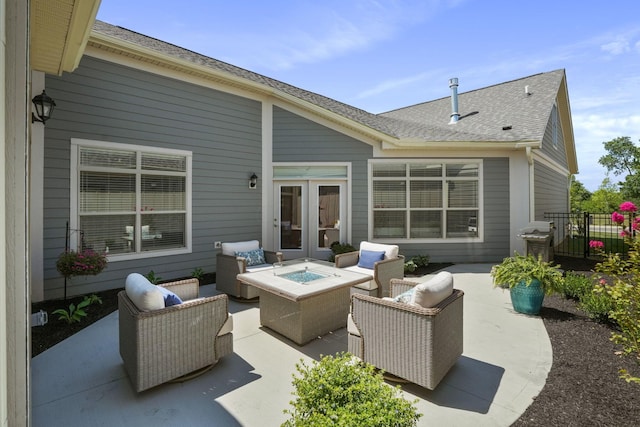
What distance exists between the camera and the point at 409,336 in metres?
2.68

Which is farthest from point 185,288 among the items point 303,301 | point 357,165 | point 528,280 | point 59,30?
point 357,165

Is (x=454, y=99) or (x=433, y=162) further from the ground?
(x=454, y=99)

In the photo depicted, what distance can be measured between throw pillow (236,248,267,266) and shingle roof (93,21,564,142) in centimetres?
402

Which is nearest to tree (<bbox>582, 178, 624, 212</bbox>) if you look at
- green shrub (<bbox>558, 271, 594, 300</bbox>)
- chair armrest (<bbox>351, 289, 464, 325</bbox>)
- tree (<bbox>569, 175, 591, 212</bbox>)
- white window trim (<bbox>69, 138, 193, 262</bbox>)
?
tree (<bbox>569, 175, 591, 212</bbox>)

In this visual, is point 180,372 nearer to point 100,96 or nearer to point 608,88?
point 100,96

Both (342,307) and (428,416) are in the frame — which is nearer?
(428,416)

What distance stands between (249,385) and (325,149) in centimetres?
617

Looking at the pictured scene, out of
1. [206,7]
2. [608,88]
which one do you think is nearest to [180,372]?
[206,7]

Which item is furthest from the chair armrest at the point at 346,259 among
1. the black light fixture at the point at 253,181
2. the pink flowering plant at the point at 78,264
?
the pink flowering plant at the point at 78,264

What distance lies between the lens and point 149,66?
6117mm

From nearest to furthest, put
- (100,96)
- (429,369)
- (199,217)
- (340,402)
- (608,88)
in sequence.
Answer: (340,402) < (429,369) < (100,96) < (199,217) < (608,88)

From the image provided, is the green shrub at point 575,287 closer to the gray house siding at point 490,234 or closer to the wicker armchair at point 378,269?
the wicker armchair at point 378,269

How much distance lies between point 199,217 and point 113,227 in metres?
1.61

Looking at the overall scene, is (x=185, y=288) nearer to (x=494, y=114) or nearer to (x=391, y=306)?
(x=391, y=306)
